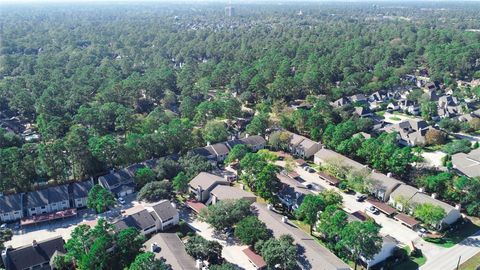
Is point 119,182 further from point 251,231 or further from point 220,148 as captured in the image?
point 251,231

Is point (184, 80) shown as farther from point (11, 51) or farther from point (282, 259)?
point (11, 51)

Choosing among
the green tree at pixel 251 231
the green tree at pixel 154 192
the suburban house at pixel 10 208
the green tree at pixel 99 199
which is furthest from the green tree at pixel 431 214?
the suburban house at pixel 10 208

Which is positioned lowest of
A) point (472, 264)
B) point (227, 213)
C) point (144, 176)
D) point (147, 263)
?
point (472, 264)

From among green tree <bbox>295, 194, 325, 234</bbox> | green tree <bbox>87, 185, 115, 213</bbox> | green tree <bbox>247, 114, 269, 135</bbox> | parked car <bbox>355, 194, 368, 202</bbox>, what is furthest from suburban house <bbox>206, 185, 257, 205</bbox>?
green tree <bbox>247, 114, 269, 135</bbox>

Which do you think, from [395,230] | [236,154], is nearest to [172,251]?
[236,154]

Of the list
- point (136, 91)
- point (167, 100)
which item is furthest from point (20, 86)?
point (167, 100)

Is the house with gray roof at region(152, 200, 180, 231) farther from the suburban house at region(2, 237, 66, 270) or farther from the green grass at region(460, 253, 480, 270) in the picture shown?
the green grass at region(460, 253, 480, 270)
